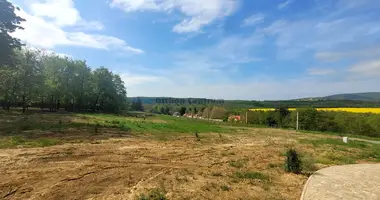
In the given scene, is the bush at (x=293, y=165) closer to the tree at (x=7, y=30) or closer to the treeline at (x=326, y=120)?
the tree at (x=7, y=30)

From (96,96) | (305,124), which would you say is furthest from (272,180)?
(96,96)

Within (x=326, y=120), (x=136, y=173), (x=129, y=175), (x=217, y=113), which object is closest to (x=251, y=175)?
(x=136, y=173)

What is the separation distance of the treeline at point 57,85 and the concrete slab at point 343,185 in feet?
95.4

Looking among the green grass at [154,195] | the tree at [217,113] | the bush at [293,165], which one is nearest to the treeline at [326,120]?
the tree at [217,113]

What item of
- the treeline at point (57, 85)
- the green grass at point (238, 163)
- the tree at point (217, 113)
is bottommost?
the tree at point (217, 113)

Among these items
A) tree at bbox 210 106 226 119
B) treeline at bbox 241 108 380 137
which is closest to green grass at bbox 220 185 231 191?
treeline at bbox 241 108 380 137

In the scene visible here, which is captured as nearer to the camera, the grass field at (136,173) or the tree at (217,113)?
the grass field at (136,173)

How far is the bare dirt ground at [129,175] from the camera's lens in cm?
697

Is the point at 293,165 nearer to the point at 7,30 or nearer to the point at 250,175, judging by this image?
the point at 250,175

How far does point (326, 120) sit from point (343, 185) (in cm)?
4567

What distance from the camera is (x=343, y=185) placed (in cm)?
850

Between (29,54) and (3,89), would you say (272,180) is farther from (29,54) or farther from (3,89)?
(29,54)

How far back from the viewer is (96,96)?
58500 mm

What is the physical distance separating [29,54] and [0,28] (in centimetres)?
1557
